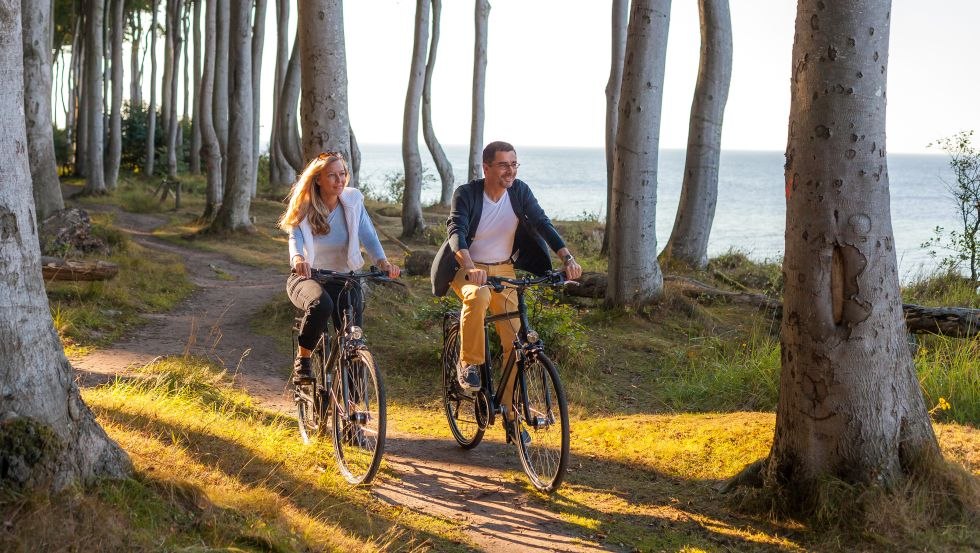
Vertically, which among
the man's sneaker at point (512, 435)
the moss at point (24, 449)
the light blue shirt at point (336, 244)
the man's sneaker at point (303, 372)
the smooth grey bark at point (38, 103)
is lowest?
the man's sneaker at point (512, 435)

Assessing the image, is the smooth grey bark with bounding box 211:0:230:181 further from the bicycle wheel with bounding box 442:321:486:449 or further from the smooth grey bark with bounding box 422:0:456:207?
the bicycle wheel with bounding box 442:321:486:449

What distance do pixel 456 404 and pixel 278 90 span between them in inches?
1154

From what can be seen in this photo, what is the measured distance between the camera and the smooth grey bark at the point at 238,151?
20547mm

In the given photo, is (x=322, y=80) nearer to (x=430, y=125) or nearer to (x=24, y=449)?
(x=24, y=449)

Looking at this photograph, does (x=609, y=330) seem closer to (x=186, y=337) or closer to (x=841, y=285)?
(x=186, y=337)

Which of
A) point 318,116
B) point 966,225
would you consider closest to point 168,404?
point 318,116

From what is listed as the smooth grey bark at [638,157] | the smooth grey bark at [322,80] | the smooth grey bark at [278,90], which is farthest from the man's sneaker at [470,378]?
the smooth grey bark at [278,90]

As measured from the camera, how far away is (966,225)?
50.8ft

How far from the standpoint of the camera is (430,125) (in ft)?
93.5

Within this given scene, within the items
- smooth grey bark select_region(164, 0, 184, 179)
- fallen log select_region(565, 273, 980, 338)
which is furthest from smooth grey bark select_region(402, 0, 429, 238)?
smooth grey bark select_region(164, 0, 184, 179)

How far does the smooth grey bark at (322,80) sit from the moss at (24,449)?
298 inches

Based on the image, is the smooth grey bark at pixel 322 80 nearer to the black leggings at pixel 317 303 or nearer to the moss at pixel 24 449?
the black leggings at pixel 317 303

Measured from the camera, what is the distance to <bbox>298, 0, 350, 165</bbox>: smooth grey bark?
11.7 metres

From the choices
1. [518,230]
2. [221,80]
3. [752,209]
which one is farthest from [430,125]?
[752,209]
